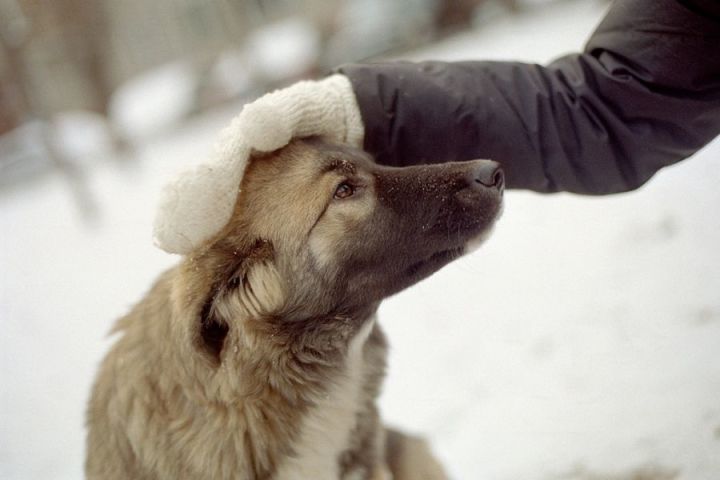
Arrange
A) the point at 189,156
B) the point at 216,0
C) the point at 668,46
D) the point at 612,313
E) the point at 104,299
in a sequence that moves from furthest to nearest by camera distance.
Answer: the point at 216,0 < the point at 189,156 < the point at 104,299 < the point at 612,313 < the point at 668,46

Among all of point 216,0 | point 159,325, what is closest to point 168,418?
point 159,325

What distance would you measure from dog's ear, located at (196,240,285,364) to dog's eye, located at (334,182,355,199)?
300mm

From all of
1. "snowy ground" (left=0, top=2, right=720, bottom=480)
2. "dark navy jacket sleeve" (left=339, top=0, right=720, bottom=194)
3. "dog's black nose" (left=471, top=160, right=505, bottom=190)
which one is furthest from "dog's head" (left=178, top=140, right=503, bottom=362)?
"snowy ground" (left=0, top=2, right=720, bottom=480)

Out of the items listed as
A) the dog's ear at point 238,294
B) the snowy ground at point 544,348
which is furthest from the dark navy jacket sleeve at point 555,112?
the snowy ground at point 544,348

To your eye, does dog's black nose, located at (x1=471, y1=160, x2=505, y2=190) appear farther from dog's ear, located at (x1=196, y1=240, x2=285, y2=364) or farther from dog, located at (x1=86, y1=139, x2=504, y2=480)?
dog's ear, located at (x1=196, y1=240, x2=285, y2=364)

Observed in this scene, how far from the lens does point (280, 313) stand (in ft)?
6.79

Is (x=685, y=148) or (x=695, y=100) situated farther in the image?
(x=685, y=148)

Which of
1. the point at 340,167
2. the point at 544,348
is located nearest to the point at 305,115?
the point at 340,167

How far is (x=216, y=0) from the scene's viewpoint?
18.7m

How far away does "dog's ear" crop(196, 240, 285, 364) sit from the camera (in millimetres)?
1910

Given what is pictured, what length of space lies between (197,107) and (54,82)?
3.87 meters

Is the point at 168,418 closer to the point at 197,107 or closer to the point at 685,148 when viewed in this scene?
the point at 685,148

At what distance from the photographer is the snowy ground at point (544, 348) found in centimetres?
251

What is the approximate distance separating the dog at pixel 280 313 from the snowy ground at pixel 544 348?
0.82 metres
